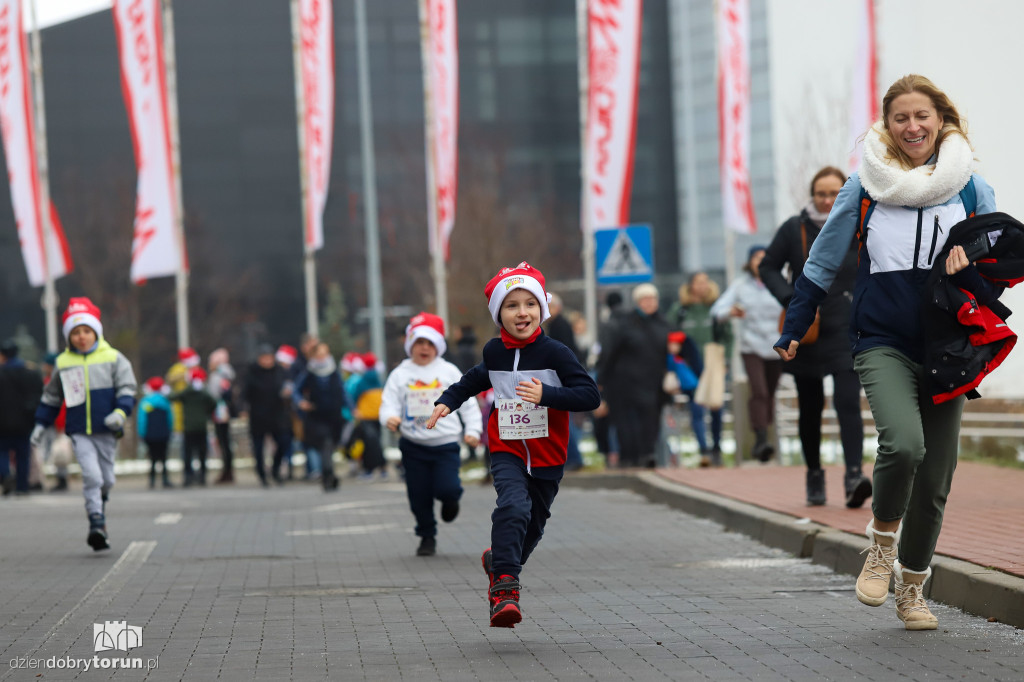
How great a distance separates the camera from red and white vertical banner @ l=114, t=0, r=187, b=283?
1019 inches

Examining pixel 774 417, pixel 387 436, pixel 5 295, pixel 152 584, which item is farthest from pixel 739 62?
pixel 5 295

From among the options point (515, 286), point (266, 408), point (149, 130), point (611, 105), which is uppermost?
point (149, 130)

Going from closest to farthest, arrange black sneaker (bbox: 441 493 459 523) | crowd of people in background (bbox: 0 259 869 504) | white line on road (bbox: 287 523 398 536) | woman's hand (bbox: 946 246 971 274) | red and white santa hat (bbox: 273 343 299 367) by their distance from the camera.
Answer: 1. woman's hand (bbox: 946 246 971 274)
2. black sneaker (bbox: 441 493 459 523)
3. white line on road (bbox: 287 523 398 536)
4. crowd of people in background (bbox: 0 259 869 504)
5. red and white santa hat (bbox: 273 343 299 367)

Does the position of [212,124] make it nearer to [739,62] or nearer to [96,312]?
[739,62]

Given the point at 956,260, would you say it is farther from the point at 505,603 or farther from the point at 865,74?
the point at 865,74

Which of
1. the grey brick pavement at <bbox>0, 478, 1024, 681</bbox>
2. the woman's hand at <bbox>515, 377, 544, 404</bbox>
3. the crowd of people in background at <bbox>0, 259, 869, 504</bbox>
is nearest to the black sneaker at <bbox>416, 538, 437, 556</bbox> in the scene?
the grey brick pavement at <bbox>0, 478, 1024, 681</bbox>

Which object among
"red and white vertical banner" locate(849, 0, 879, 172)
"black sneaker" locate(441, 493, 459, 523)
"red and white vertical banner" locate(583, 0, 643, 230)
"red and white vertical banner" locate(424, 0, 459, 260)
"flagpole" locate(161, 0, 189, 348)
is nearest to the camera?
"black sneaker" locate(441, 493, 459, 523)

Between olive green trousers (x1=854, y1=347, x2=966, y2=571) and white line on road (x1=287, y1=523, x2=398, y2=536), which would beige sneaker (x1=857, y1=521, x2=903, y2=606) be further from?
white line on road (x1=287, y1=523, x2=398, y2=536)

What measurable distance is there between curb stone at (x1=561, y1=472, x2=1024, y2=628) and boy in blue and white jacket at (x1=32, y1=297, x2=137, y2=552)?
4600 millimetres

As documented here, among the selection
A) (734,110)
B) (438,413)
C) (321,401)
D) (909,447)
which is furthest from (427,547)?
(734,110)

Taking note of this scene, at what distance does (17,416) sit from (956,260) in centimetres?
1711

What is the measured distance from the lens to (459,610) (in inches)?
316

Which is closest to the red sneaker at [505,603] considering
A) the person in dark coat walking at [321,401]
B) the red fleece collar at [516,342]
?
the red fleece collar at [516,342]

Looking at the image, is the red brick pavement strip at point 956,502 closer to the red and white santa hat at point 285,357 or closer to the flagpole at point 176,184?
the red and white santa hat at point 285,357
